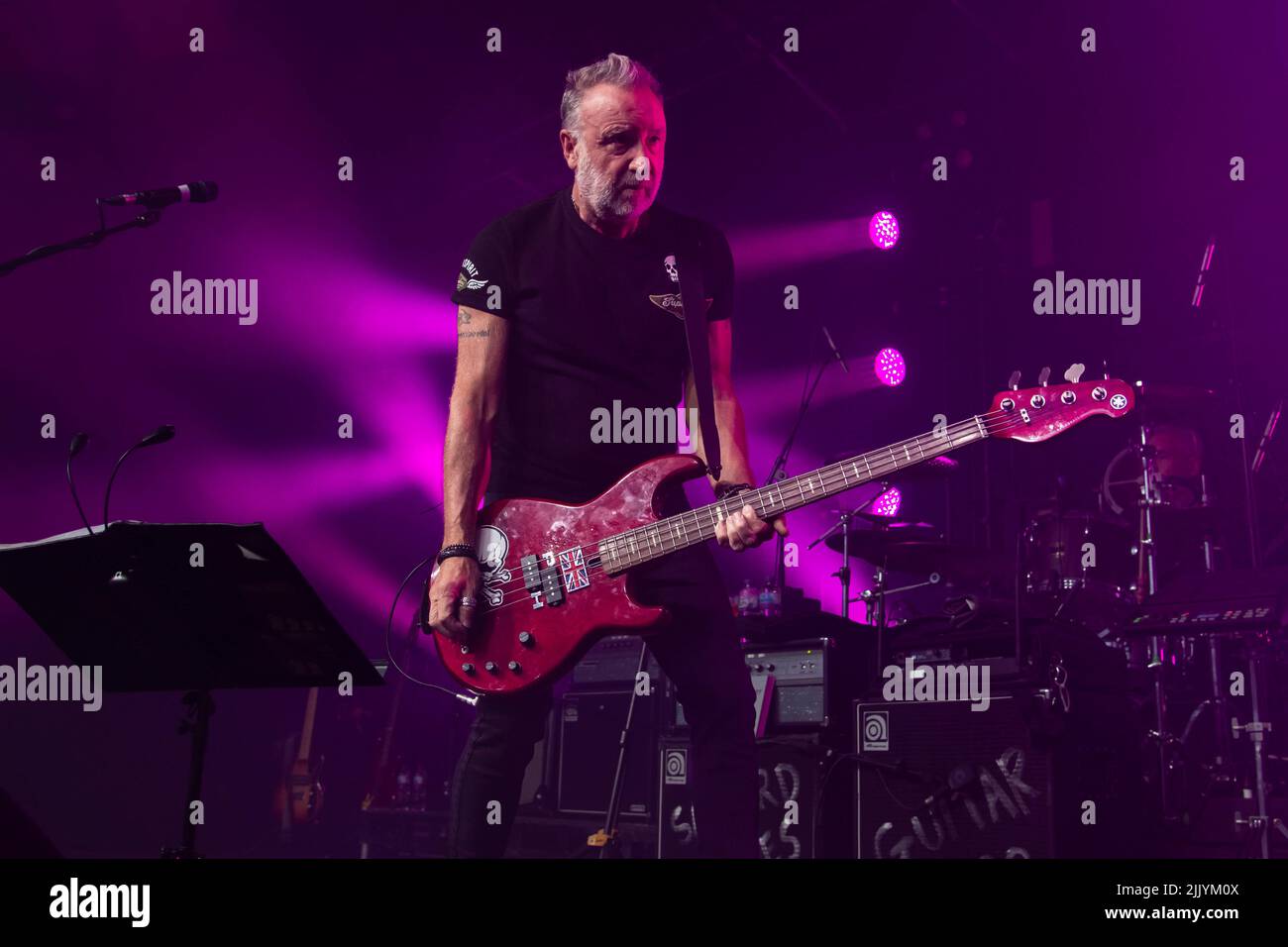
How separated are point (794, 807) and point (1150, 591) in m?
2.31

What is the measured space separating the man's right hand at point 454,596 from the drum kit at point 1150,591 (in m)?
1.74

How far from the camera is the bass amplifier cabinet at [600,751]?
5.45m

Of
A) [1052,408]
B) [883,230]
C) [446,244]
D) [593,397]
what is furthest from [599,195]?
[883,230]

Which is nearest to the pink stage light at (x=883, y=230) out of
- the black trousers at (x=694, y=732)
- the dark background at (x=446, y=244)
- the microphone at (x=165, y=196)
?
the dark background at (x=446, y=244)

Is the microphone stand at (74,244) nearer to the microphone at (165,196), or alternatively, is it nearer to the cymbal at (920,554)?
the microphone at (165,196)

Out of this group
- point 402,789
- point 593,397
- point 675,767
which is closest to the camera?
point 593,397

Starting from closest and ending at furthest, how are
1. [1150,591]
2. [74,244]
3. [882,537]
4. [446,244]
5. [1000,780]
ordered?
[74,244] < [1000,780] < [882,537] < [1150,591] < [446,244]

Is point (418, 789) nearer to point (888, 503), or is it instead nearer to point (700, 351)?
point (888, 503)

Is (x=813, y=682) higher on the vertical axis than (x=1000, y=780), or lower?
higher

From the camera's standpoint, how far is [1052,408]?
10.2 ft

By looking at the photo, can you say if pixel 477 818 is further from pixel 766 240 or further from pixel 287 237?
pixel 766 240

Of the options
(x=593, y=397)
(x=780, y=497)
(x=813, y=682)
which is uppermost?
(x=593, y=397)

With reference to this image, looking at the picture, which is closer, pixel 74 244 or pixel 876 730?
pixel 74 244
